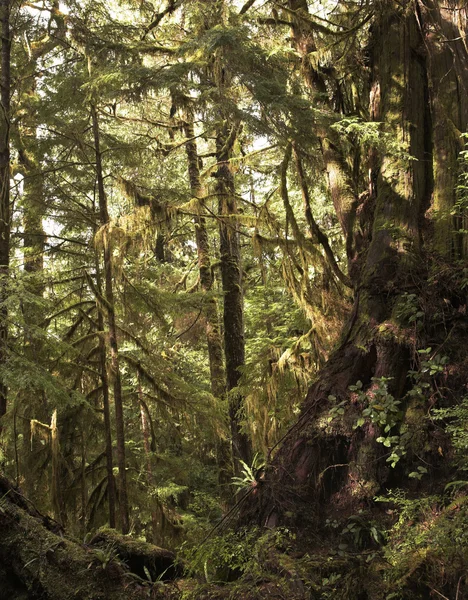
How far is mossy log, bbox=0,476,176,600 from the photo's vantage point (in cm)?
324

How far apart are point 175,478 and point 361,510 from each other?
832 centimetres

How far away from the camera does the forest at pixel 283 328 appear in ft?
12.3

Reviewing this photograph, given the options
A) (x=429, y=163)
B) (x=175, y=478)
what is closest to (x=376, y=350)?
(x=429, y=163)

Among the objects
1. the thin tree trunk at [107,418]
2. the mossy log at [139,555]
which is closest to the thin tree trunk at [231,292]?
the thin tree trunk at [107,418]

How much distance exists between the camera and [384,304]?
18.1ft

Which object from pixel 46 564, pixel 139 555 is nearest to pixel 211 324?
pixel 139 555

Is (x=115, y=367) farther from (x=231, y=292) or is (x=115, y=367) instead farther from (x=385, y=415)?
(x=385, y=415)

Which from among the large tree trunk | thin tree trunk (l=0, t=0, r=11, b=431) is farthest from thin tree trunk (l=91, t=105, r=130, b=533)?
the large tree trunk

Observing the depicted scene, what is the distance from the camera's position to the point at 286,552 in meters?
4.16

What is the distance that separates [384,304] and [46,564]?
387 cm

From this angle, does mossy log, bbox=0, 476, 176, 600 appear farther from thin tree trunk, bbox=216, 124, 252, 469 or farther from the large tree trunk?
thin tree trunk, bbox=216, 124, 252, 469

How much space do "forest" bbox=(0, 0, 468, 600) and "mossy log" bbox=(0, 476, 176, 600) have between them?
12mm

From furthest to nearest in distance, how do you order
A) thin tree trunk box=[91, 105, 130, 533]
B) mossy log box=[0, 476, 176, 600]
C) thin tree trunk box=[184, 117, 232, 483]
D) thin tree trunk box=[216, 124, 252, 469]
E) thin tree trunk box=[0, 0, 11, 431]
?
thin tree trunk box=[184, 117, 232, 483], thin tree trunk box=[216, 124, 252, 469], thin tree trunk box=[91, 105, 130, 533], thin tree trunk box=[0, 0, 11, 431], mossy log box=[0, 476, 176, 600]

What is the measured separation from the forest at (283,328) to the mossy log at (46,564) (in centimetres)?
1
